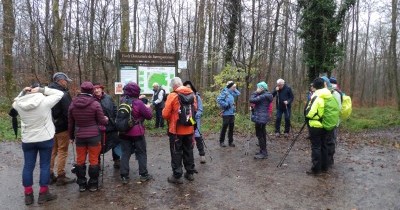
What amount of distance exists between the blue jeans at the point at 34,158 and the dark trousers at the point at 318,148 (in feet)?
16.6

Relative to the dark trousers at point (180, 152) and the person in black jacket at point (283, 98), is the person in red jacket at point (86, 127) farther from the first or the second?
the person in black jacket at point (283, 98)

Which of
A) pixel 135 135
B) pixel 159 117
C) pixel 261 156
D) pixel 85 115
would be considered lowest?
pixel 261 156

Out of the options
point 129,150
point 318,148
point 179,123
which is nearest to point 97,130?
point 129,150

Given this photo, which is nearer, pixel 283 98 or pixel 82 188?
pixel 82 188

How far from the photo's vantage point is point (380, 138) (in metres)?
12.7

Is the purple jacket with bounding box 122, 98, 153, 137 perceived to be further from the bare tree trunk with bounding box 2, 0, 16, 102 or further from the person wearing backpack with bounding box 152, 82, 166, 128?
the bare tree trunk with bounding box 2, 0, 16, 102

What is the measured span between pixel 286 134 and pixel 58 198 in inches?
323

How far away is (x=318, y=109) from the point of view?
22.8ft

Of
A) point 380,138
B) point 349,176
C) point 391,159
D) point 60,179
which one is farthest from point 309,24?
point 60,179

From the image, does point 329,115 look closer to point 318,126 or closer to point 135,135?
point 318,126

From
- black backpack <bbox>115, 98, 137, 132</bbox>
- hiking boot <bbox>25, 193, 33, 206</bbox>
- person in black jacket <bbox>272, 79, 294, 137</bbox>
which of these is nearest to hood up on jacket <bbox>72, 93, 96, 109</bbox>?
black backpack <bbox>115, 98, 137, 132</bbox>

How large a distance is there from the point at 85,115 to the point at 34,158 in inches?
41.1

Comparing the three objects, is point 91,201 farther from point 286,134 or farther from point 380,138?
point 380,138

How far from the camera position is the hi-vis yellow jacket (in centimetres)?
694
